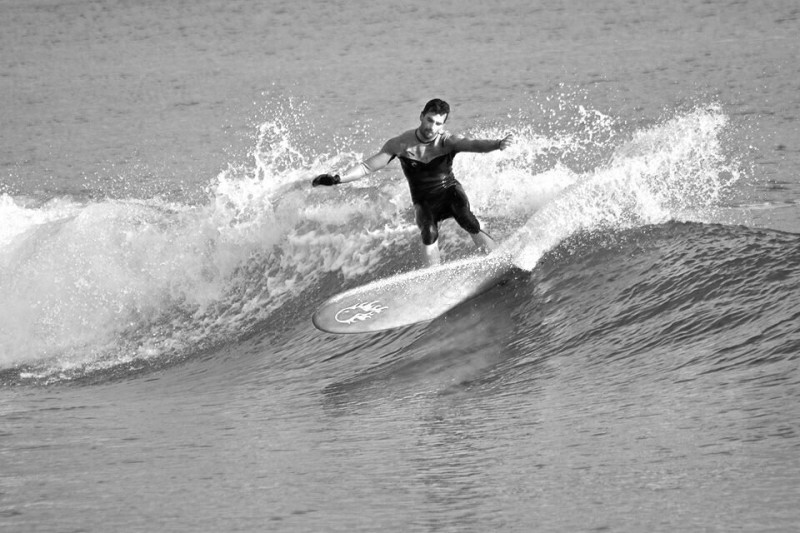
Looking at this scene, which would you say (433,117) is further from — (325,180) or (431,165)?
(325,180)

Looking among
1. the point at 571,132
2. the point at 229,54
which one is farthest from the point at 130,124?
the point at 571,132

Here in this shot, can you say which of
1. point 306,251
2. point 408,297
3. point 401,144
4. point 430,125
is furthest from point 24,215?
point 430,125

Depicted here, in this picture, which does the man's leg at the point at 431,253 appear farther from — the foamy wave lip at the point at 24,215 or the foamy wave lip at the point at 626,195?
the foamy wave lip at the point at 24,215

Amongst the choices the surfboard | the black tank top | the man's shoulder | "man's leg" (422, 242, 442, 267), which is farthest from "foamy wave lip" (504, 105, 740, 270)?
the man's shoulder

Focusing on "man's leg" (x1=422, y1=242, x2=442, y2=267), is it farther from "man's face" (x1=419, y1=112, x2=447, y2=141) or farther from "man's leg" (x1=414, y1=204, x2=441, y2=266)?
"man's face" (x1=419, y1=112, x2=447, y2=141)

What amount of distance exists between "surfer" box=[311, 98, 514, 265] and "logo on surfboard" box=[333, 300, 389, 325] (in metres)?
0.60

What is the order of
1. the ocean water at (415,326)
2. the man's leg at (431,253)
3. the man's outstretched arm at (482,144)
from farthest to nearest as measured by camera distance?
the man's leg at (431,253), the man's outstretched arm at (482,144), the ocean water at (415,326)

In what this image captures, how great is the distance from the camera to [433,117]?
8.43m

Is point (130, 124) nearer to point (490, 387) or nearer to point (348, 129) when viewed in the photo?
point (348, 129)

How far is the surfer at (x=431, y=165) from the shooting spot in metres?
8.48

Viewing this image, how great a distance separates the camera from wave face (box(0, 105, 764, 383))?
373 inches

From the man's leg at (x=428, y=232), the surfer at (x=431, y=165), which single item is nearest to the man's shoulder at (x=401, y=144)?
the surfer at (x=431, y=165)

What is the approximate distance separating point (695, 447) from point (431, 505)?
1.36 meters

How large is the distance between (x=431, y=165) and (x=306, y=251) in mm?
3745
